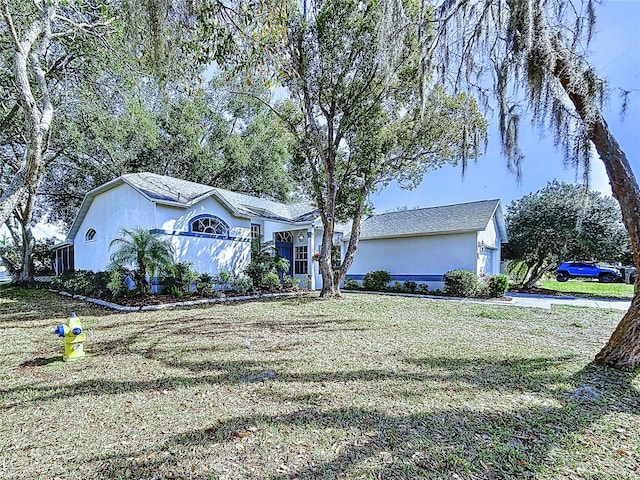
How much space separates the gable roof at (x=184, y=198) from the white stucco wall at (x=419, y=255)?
159 inches

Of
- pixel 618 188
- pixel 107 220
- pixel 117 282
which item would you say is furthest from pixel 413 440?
pixel 107 220

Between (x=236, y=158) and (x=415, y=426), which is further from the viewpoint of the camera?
(x=236, y=158)

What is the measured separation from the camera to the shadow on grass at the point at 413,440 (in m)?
2.50

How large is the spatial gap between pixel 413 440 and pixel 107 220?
46.7ft

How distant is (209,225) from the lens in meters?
13.2

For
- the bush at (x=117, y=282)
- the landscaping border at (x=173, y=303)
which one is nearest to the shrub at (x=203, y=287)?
the landscaping border at (x=173, y=303)

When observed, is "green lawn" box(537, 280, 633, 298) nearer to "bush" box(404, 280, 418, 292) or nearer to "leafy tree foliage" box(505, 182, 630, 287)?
"leafy tree foliage" box(505, 182, 630, 287)

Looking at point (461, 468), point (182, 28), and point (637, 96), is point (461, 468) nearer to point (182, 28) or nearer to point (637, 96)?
point (637, 96)

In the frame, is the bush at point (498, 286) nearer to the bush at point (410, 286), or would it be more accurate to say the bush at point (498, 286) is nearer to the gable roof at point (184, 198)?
the bush at point (410, 286)

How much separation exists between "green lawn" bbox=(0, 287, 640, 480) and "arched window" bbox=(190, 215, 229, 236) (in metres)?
6.42

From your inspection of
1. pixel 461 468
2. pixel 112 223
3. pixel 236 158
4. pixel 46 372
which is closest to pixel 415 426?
pixel 461 468

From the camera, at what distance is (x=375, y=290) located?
16.9 m

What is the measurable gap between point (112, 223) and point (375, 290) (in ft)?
39.5

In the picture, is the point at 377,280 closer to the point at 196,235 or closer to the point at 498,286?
the point at 498,286
